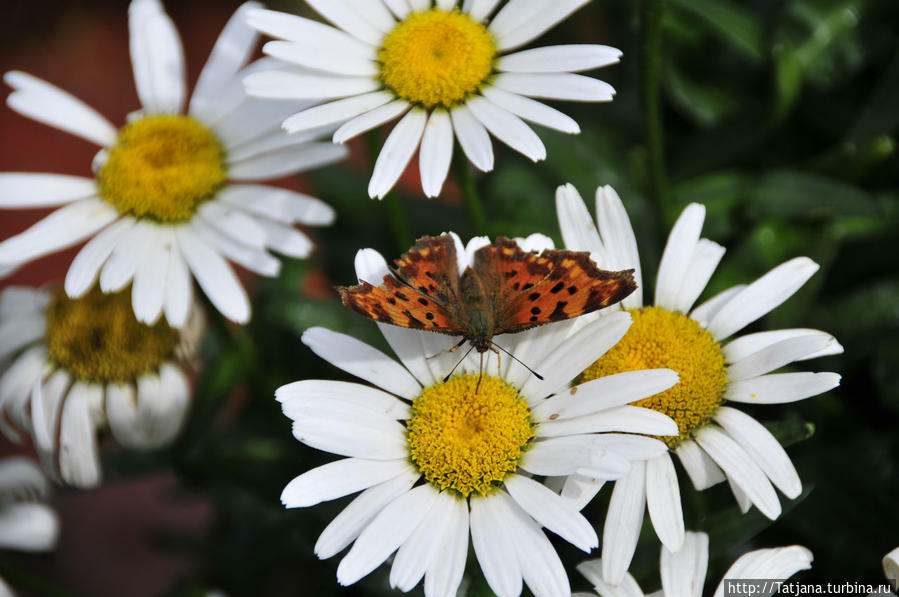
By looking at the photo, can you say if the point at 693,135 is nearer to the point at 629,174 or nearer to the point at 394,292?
the point at 629,174

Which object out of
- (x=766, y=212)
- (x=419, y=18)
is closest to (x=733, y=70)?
(x=766, y=212)

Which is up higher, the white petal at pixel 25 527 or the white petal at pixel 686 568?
the white petal at pixel 25 527

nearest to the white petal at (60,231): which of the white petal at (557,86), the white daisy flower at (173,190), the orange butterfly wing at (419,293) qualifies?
the white daisy flower at (173,190)

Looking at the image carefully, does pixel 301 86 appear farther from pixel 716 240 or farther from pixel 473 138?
pixel 716 240

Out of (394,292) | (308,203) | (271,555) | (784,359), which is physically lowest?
(271,555)

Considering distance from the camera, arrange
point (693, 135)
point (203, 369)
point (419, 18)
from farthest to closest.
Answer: point (693, 135)
point (203, 369)
point (419, 18)

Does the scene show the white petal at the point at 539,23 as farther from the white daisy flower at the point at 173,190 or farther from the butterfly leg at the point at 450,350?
the butterfly leg at the point at 450,350

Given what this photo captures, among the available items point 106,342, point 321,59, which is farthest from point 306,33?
point 106,342

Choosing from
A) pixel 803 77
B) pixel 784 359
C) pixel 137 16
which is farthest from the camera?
pixel 803 77
